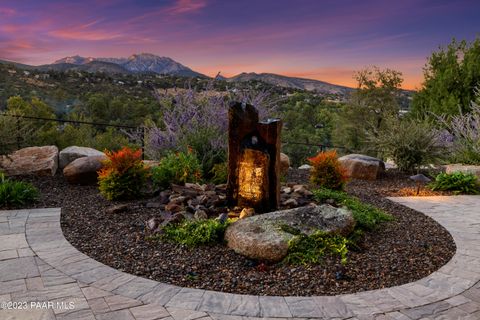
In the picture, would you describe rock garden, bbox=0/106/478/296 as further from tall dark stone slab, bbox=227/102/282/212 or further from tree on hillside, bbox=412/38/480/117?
tree on hillside, bbox=412/38/480/117

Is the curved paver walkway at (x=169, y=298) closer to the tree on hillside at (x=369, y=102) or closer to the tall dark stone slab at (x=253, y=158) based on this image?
the tall dark stone slab at (x=253, y=158)

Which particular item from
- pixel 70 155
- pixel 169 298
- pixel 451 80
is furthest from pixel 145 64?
pixel 169 298

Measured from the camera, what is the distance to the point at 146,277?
318cm

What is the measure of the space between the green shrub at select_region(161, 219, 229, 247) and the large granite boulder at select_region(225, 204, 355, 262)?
0.38 ft

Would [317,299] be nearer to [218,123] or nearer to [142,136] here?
Result: [218,123]

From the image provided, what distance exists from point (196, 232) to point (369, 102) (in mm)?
15542

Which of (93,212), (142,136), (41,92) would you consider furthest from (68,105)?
(93,212)

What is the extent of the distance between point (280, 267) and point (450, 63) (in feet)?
55.5

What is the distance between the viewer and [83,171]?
656 cm

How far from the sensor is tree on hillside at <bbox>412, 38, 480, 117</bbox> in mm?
15695

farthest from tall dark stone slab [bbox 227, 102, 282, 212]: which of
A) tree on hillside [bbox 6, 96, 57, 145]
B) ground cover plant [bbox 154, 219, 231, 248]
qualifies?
tree on hillside [bbox 6, 96, 57, 145]

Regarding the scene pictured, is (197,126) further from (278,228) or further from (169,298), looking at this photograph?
(169,298)

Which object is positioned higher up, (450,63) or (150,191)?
(450,63)

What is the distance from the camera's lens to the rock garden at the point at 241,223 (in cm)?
332
